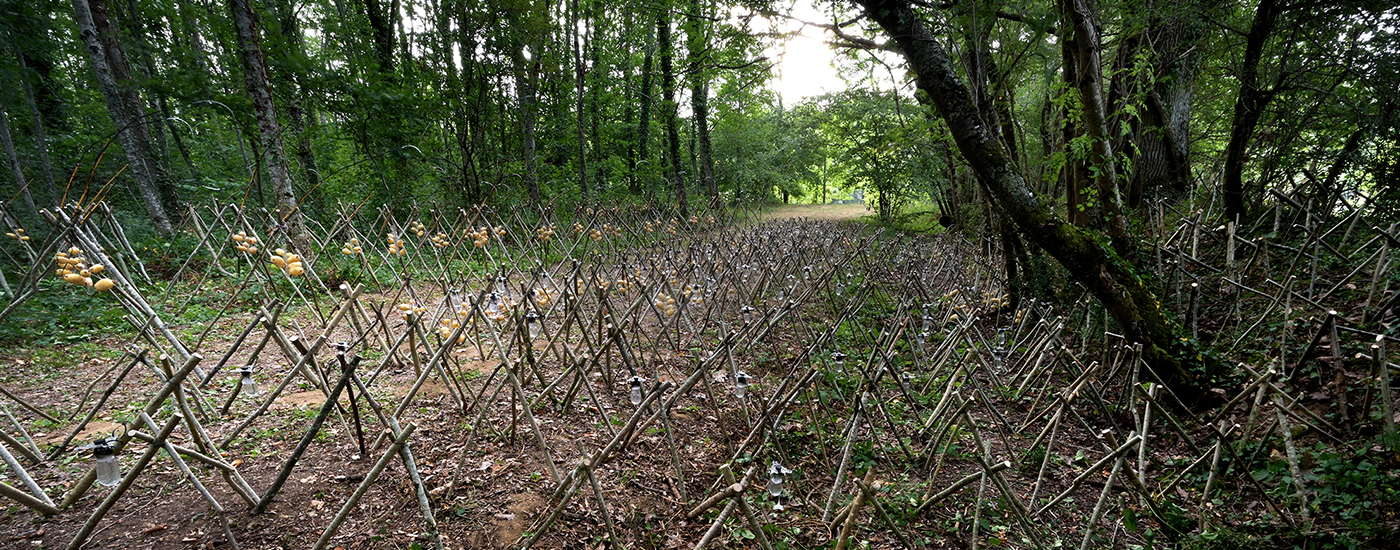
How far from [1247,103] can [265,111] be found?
9226 millimetres

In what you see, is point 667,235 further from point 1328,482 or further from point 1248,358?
point 1328,482

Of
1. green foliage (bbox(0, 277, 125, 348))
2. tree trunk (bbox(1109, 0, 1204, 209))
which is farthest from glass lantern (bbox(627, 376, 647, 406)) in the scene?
tree trunk (bbox(1109, 0, 1204, 209))

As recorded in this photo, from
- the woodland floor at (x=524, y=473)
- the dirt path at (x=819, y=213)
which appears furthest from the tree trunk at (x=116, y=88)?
the dirt path at (x=819, y=213)

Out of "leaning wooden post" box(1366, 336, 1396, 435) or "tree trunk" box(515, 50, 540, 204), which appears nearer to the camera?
"leaning wooden post" box(1366, 336, 1396, 435)

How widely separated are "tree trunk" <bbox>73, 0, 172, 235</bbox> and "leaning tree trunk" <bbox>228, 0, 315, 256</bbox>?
4.08ft

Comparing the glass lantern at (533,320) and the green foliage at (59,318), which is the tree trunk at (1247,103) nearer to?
the glass lantern at (533,320)

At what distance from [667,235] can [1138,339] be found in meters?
6.10

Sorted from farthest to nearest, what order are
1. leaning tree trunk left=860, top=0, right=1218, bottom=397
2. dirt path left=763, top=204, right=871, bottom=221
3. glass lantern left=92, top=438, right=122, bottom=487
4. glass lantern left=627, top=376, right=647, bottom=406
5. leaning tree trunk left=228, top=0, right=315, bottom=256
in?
1. dirt path left=763, top=204, right=871, bottom=221
2. leaning tree trunk left=228, top=0, right=315, bottom=256
3. leaning tree trunk left=860, top=0, right=1218, bottom=397
4. glass lantern left=627, top=376, right=647, bottom=406
5. glass lantern left=92, top=438, right=122, bottom=487

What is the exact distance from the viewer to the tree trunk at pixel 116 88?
5619 mm

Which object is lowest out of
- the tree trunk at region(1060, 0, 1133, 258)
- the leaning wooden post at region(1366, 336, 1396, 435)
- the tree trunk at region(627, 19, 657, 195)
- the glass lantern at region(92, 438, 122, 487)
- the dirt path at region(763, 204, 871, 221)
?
the leaning wooden post at region(1366, 336, 1396, 435)

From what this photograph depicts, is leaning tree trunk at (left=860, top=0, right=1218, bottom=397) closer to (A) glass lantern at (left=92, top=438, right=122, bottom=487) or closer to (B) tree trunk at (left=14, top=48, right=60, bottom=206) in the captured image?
(A) glass lantern at (left=92, top=438, right=122, bottom=487)

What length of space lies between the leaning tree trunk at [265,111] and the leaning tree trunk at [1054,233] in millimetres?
5825

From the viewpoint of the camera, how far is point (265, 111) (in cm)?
551

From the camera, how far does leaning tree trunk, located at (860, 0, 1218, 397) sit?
132 inches
